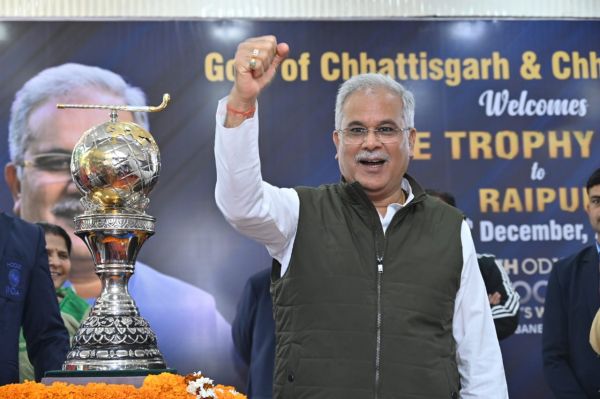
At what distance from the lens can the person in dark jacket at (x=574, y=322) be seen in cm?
426

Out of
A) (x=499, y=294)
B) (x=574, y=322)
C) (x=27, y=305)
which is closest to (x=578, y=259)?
(x=574, y=322)

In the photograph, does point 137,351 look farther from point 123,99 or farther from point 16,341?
point 123,99

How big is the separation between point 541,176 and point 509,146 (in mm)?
236

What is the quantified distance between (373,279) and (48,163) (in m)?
3.01

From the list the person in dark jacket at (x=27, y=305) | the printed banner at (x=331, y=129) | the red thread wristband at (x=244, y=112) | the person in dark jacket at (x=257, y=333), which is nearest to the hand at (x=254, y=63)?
the red thread wristband at (x=244, y=112)

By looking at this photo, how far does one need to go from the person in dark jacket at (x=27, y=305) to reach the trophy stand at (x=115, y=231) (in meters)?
0.56

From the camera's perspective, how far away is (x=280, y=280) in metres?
2.35

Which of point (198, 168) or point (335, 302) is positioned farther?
point (198, 168)

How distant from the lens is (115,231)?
6.29 feet

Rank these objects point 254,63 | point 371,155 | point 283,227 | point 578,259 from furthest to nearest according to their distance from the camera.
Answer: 1. point 578,259
2. point 371,155
3. point 283,227
4. point 254,63

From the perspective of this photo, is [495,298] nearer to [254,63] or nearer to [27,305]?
[27,305]

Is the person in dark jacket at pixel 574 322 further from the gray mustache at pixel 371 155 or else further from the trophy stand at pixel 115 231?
the trophy stand at pixel 115 231

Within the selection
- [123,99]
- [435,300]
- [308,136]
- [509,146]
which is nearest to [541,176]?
[509,146]

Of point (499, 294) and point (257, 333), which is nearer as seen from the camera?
Result: point (257, 333)
